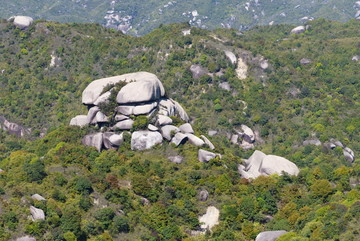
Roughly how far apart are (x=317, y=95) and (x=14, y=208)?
94.2 m

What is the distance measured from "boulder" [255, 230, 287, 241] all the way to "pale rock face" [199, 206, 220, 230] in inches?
403

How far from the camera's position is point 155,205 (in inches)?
3447

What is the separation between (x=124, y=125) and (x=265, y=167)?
24.4 m

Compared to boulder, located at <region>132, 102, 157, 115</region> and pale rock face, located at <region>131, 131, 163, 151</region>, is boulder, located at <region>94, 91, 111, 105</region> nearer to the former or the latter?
boulder, located at <region>132, 102, 157, 115</region>

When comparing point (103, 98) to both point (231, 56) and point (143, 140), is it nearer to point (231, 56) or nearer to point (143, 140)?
point (143, 140)

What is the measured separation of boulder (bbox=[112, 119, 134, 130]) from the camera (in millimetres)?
103938

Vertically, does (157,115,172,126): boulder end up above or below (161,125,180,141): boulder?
above

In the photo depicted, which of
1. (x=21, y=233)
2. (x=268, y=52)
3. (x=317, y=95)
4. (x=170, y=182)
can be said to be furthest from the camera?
(x=268, y=52)

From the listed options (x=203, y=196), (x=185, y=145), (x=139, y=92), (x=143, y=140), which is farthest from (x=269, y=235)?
(x=139, y=92)

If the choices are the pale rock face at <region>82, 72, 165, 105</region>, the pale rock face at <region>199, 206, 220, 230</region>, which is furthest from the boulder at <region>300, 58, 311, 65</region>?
the pale rock face at <region>199, 206, 220, 230</region>

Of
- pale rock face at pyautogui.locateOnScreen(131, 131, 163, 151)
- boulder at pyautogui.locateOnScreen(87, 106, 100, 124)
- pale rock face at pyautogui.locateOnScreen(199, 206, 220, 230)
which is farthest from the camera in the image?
boulder at pyautogui.locateOnScreen(87, 106, 100, 124)

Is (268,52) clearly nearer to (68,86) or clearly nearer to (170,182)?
(68,86)

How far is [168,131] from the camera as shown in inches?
4072

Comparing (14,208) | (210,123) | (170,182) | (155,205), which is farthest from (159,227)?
(210,123)
